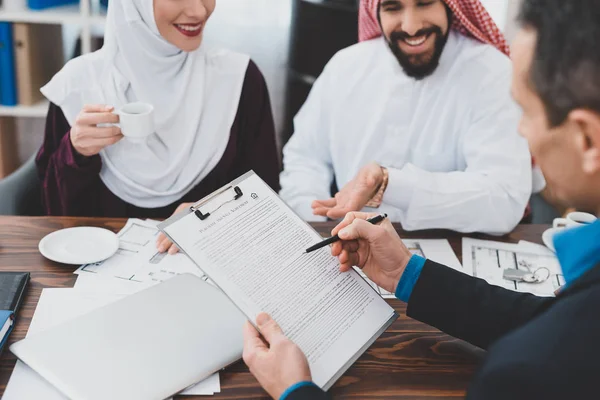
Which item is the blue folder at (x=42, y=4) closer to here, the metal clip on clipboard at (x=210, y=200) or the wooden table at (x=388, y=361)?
the wooden table at (x=388, y=361)

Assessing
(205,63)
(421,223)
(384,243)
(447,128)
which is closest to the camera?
(384,243)

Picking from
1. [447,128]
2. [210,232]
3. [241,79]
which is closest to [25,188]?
[241,79]

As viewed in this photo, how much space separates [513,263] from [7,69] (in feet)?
7.41

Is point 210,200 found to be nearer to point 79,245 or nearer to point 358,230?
point 358,230

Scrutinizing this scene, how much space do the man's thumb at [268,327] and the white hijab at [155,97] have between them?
89 centimetres

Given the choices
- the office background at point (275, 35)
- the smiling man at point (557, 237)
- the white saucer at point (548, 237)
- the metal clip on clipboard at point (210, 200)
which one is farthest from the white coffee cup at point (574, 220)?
the office background at point (275, 35)

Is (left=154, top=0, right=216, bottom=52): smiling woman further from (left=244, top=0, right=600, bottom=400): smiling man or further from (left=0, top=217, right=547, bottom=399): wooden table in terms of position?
(left=244, top=0, right=600, bottom=400): smiling man

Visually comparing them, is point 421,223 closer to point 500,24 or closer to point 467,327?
point 467,327

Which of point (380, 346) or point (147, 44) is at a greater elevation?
point (147, 44)

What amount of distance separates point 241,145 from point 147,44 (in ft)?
1.33

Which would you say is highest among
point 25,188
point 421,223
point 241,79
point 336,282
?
point 241,79

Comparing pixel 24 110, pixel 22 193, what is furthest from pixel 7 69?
pixel 22 193

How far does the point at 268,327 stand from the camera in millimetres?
993

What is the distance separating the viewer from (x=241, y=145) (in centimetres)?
191
